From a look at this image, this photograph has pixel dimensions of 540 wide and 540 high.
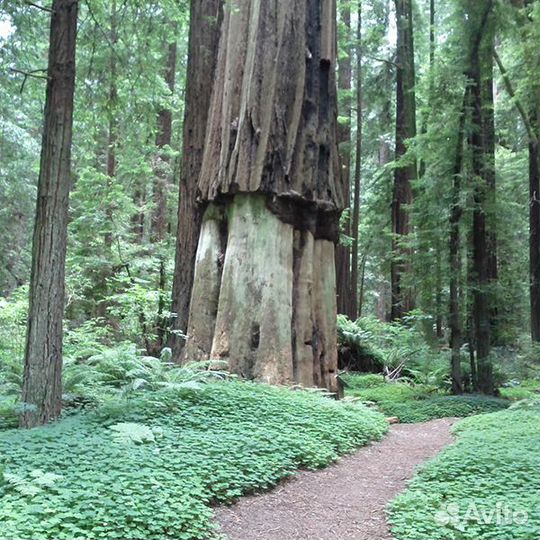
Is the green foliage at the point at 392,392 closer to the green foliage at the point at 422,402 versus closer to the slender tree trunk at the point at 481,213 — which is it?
the green foliage at the point at 422,402

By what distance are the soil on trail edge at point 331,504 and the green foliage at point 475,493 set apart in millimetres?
253

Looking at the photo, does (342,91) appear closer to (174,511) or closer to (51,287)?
(51,287)

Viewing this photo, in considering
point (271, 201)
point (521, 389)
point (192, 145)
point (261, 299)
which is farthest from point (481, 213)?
point (192, 145)

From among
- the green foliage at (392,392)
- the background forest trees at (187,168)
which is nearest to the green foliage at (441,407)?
the green foliage at (392,392)

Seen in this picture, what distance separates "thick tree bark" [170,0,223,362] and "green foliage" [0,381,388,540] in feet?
10.2

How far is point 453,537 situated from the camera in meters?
3.97

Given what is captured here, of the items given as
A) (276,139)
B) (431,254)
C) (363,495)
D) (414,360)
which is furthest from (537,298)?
(363,495)

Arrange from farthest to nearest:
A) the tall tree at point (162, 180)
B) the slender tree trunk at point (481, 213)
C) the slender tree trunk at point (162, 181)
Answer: the slender tree trunk at point (162, 181)
the tall tree at point (162, 180)
the slender tree trunk at point (481, 213)

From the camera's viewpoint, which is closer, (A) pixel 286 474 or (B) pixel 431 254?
(A) pixel 286 474

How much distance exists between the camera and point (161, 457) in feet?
15.1

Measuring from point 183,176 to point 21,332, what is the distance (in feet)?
15.9

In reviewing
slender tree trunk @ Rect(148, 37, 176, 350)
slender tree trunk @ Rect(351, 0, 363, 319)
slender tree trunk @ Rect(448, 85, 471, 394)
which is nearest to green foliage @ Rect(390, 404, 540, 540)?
slender tree trunk @ Rect(448, 85, 471, 394)

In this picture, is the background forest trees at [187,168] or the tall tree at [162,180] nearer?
the background forest trees at [187,168]

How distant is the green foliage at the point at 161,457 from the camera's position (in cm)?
350
